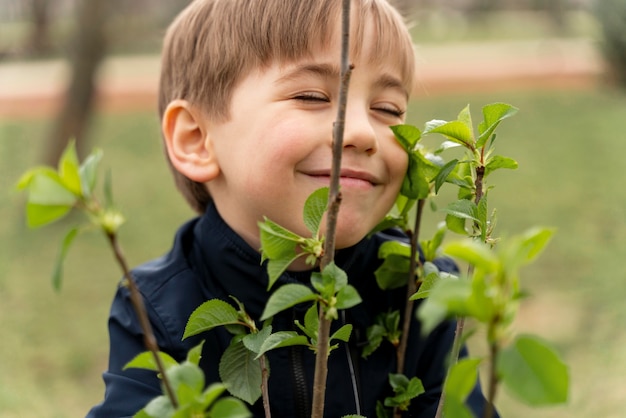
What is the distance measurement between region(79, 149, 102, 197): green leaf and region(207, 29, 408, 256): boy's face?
61 centimetres

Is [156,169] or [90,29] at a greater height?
[90,29]

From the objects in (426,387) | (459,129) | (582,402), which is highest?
(459,129)

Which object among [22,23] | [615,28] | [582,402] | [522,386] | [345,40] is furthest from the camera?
[22,23]

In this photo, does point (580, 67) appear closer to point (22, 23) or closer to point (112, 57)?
point (112, 57)

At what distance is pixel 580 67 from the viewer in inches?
498

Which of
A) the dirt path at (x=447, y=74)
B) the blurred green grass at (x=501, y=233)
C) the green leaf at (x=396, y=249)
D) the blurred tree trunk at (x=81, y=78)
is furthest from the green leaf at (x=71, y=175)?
the dirt path at (x=447, y=74)

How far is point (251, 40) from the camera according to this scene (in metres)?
1.53

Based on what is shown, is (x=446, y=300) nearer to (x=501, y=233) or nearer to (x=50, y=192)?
(x=50, y=192)

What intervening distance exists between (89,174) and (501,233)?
100 cm

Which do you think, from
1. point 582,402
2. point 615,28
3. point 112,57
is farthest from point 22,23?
point 582,402

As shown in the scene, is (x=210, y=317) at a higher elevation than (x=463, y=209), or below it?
below

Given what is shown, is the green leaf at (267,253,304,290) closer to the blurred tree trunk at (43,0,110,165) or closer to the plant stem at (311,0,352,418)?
the plant stem at (311,0,352,418)

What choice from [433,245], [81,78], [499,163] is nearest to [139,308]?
[499,163]

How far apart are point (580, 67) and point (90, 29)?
8.79 meters
